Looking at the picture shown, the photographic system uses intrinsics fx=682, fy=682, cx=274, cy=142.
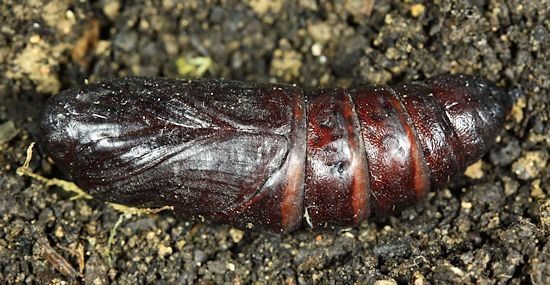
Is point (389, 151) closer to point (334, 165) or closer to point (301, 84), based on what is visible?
point (334, 165)

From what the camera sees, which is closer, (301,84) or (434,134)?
(434,134)

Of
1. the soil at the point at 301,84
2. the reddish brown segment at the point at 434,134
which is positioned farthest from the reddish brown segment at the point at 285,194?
the reddish brown segment at the point at 434,134

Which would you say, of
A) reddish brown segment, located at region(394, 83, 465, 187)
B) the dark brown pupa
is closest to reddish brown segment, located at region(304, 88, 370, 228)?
the dark brown pupa

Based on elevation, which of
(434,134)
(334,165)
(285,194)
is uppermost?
(434,134)

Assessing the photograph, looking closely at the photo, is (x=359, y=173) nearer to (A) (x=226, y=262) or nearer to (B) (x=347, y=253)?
(B) (x=347, y=253)

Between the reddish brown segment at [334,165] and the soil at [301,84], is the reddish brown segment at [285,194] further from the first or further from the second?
the soil at [301,84]

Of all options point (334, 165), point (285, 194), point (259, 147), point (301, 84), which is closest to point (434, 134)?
point (334, 165)

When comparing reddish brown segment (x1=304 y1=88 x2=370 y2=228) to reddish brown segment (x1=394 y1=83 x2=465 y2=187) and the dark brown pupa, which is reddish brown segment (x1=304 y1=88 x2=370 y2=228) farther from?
reddish brown segment (x1=394 y1=83 x2=465 y2=187)
